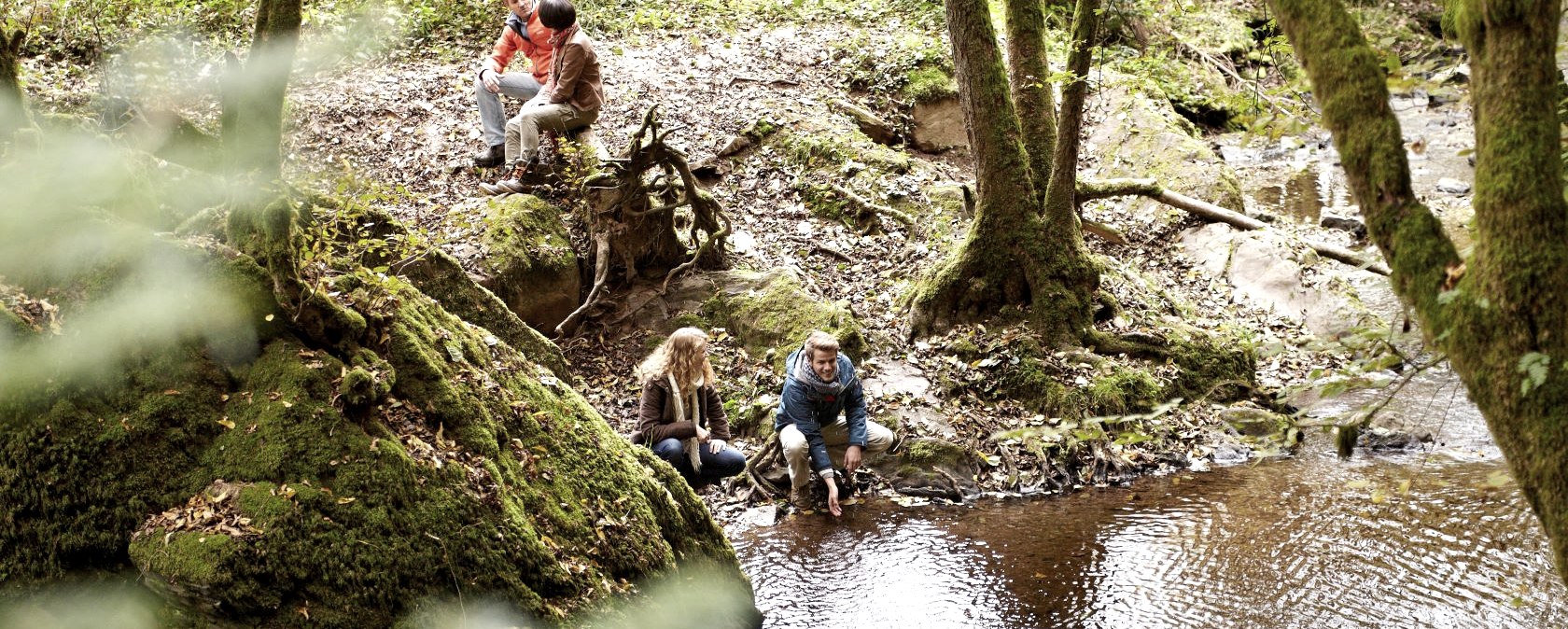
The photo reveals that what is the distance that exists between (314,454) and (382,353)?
2.00ft

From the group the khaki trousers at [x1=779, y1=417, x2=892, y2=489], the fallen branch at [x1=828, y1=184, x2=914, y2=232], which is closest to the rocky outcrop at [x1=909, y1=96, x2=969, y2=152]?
the fallen branch at [x1=828, y1=184, x2=914, y2=232]

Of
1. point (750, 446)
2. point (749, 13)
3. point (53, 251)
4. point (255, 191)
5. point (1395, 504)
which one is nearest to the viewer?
point (53, 251)

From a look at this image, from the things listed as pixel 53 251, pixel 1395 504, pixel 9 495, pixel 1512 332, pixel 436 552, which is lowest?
pixel 1395 504

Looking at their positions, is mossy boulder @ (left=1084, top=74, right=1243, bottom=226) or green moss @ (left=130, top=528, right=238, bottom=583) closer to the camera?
green moss @ (left=130, top=528, right=238, bottom=583)

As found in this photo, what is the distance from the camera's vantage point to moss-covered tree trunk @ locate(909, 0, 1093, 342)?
341 inches

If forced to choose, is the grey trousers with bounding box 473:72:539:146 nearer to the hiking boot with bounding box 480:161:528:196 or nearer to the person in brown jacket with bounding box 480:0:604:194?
the person in brown jacket with bounding box 480:0:604:194

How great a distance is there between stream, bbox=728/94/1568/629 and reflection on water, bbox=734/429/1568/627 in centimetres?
1

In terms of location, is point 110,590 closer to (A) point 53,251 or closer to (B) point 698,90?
(A) point 53,251

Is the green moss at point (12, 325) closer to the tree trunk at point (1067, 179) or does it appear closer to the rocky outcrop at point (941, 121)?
the tree trunk at point (1067, 179)

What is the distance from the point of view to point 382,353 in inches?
150

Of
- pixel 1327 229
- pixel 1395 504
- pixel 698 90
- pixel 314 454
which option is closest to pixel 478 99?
pixel 698 90

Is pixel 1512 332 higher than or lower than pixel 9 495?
higher

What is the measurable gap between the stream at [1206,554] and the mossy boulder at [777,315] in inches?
74.0

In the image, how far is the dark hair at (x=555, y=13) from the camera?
8.07 metres
